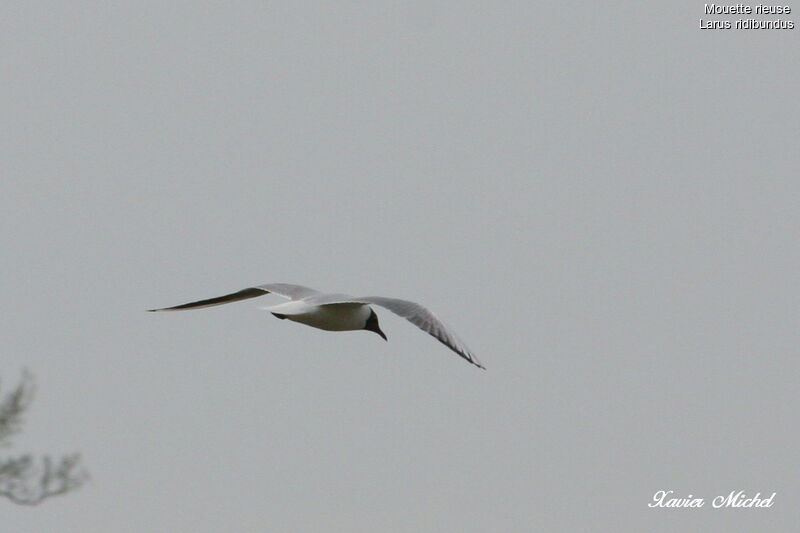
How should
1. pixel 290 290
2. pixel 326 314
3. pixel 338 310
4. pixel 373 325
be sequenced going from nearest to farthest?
pixel 326 314 → pixel 338 310 → pixel 373 325 → pixel 290 290

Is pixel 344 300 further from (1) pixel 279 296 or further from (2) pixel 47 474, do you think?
(2) pixel 47 474

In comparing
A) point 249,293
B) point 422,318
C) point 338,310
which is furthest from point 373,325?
point 422,318

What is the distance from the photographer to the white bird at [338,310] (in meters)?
8.56

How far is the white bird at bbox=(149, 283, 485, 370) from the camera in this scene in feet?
28.1

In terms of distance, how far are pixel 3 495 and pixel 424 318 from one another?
7.72 m

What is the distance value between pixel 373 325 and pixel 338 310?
69 centimetres

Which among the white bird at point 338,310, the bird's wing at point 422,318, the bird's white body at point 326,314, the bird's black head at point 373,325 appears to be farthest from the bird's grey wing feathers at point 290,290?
the bird's wing at point 422,318

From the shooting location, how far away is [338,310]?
991 cm

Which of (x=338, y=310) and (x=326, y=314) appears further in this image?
(x=338, y=310)

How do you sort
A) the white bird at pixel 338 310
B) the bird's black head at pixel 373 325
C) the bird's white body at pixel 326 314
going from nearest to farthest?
the white bird at pixel 338 310 < the bird's white body at pixel 326 314 < the bird's black head at pixel 373 325

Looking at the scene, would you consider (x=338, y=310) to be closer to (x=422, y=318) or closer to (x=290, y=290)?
(x=290, y=290)

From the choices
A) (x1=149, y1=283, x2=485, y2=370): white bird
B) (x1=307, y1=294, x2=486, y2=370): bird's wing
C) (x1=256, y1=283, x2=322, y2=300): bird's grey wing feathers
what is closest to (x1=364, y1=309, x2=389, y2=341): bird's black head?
(x1=149, y1=283, x2=485, y2=370): white bird

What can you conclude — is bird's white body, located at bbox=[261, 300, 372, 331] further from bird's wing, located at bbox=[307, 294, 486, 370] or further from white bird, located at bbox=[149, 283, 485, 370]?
bird's wing, located at bbox=[307, 294, 486, 370]

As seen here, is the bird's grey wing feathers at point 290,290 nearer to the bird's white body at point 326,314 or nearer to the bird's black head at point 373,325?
the bird's white body at point 326,314
